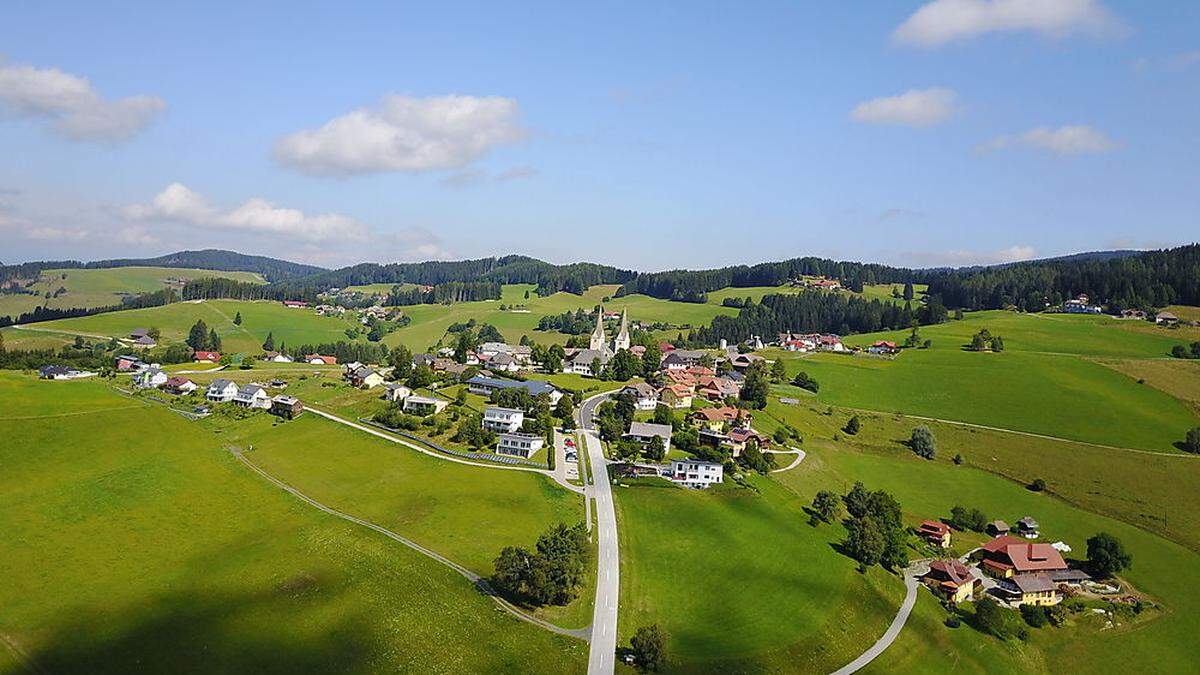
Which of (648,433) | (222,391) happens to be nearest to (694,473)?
(648,433)

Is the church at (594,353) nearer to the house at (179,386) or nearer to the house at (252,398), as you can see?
the house at (252,398)

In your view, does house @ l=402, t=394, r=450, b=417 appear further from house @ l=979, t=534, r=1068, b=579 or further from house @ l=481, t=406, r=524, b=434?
house @ l=979, t=534, r=1068, b=579

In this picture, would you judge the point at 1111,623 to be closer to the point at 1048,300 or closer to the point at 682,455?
the point at 682,455

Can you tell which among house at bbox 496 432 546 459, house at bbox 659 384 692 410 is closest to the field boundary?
house at bbox 496 432 546 459

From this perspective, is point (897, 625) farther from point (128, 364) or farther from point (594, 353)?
point (128, 364)

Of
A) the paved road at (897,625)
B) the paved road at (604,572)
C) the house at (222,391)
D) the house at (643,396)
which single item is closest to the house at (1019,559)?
the paved road at (897,625)

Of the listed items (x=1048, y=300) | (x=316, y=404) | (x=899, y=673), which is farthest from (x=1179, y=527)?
(x=1048, y=300)
